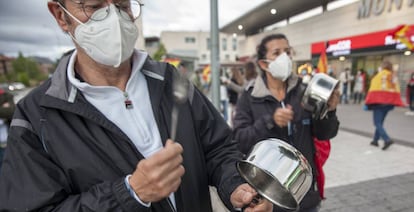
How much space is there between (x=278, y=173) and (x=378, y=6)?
15802 mm

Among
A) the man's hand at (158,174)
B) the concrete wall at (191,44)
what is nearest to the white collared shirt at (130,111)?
the man's hand at (158,174)

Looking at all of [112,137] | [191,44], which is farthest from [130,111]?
[191,44]

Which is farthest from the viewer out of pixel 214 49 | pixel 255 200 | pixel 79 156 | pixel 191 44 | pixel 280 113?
pixel 191 44

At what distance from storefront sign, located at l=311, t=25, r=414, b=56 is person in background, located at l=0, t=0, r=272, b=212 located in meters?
11.1

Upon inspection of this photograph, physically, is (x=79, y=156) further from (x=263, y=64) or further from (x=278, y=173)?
(x=263, y=64)

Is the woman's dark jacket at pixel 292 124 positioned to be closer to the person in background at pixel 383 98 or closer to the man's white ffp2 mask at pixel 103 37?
the man's white ffp2 mask at pixel 103 37

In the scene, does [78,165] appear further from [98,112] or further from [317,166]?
[317,166]

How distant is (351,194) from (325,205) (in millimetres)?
561

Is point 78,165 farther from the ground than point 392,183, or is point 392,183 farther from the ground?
point 78,165

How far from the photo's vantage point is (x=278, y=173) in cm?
114

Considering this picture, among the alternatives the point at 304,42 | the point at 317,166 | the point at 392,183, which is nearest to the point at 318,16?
the point at 304,42

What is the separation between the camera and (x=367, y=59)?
1479 cm

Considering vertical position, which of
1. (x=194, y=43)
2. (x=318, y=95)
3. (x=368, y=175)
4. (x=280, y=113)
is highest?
(x=194, y=43)

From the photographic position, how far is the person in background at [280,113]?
6.71ft
